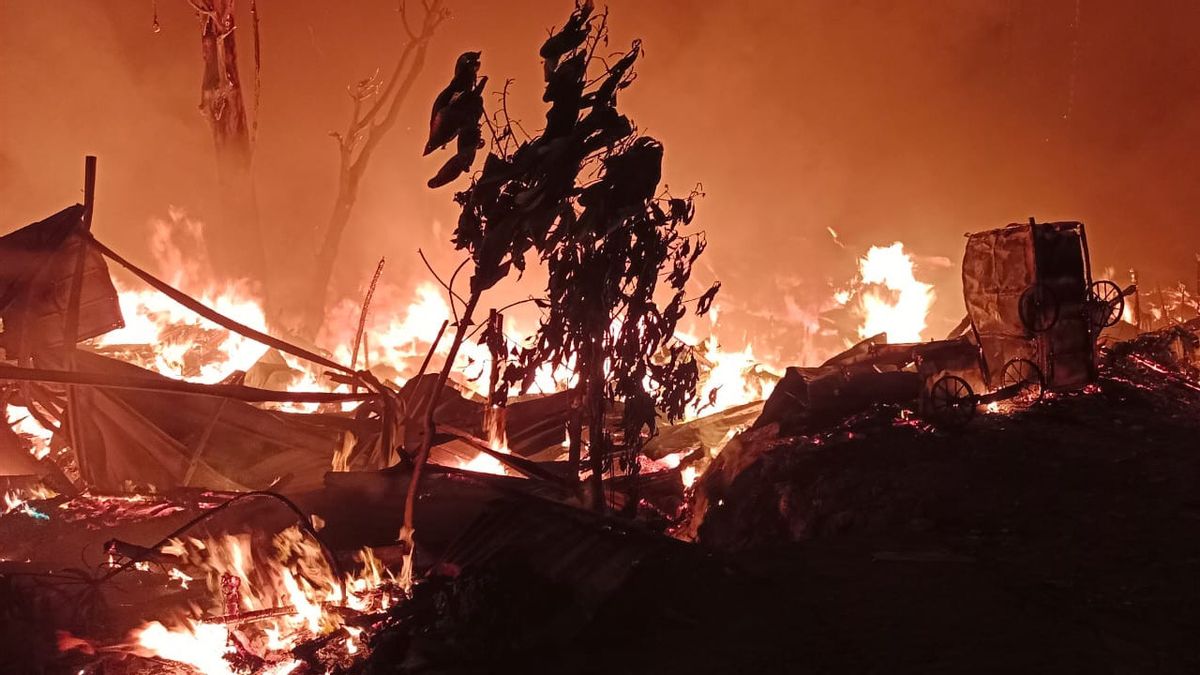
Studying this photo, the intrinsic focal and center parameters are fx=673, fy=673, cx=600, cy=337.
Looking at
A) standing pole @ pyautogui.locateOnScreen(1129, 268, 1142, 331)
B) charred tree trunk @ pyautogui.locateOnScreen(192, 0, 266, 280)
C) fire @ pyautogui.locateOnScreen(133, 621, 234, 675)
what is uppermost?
charred tree trunk @ pyautogui.locateOnScreen(192, 0, 266, 280)

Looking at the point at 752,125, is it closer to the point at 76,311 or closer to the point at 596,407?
the point at 596,407

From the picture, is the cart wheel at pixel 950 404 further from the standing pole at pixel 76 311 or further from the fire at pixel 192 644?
the standing pole at pixel 76 311

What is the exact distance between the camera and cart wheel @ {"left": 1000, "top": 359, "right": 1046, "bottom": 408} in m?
8.70

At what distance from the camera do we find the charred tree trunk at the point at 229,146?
18312mm

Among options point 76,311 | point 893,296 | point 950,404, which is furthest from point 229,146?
point 893,296

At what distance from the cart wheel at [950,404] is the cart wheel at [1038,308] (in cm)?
138

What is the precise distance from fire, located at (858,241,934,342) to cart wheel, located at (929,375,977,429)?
12.4 metres

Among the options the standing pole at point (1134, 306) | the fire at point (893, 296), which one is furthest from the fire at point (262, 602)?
the fire at point (893, 296)

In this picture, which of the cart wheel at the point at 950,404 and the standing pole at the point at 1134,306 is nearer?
the cart wheel at the point at 950,404

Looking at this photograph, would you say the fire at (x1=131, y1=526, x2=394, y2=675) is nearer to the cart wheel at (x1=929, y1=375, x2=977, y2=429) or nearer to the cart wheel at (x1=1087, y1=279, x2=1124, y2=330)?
the cart wheel at (x1=929, y1=375, x2=977, y2=429)

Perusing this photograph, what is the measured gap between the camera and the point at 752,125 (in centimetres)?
2269

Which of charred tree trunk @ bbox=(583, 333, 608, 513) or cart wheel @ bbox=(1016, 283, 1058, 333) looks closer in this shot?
charred tree trunk @ bbox=(583, 333, 608, 513)

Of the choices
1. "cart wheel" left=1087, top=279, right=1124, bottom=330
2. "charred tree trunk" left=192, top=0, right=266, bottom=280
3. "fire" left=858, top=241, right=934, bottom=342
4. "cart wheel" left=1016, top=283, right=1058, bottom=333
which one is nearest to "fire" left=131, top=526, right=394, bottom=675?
"cart wheel" left=1016, top=283, right=1058, bottom=333

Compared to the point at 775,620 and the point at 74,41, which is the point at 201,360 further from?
the point at 775,620
